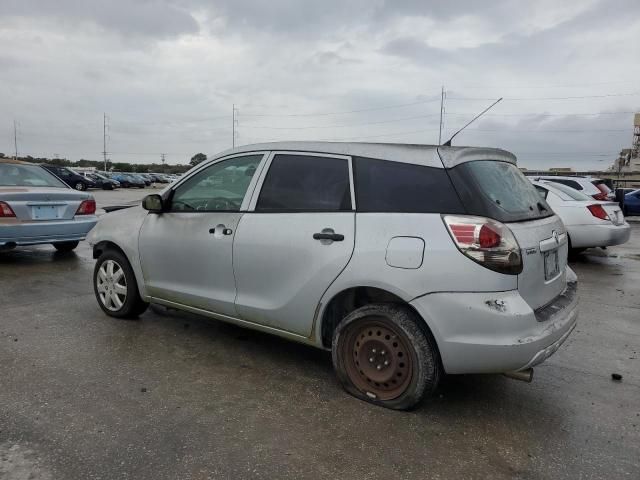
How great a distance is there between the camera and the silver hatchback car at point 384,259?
2869 mm

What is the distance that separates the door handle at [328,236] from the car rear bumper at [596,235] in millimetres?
6836

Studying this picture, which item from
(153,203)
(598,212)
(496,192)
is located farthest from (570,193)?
(153,203)

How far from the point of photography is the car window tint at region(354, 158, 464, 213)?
3.03 metres

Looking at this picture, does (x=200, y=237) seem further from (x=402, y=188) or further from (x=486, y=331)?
(x=486, y=331)

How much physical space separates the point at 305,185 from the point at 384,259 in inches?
34.5

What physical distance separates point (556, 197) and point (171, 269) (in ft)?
23.9

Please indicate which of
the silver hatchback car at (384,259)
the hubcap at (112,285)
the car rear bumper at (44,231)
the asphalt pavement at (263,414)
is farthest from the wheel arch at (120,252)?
the car rear bumper at (44,231)

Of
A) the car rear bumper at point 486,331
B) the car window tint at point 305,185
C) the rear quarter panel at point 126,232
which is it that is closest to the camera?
the car rear bumper at point 486,331

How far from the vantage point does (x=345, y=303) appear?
11.2 feet

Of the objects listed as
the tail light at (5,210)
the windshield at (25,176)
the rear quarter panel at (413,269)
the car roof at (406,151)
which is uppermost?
the car roof at (406,151)

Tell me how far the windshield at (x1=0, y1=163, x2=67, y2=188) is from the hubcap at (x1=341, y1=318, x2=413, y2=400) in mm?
6665

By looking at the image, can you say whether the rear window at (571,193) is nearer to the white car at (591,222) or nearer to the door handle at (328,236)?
the white car at (591,222)

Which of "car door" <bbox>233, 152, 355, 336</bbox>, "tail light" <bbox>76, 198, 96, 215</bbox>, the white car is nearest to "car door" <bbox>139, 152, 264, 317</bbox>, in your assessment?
"car door" <bbox>233, 152, 355, 336</bbox>

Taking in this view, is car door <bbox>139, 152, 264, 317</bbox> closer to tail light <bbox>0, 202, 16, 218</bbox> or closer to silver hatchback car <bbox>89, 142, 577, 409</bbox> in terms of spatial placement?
silver hatchback car <bbox>89, 142, 577, 409</bbox>
